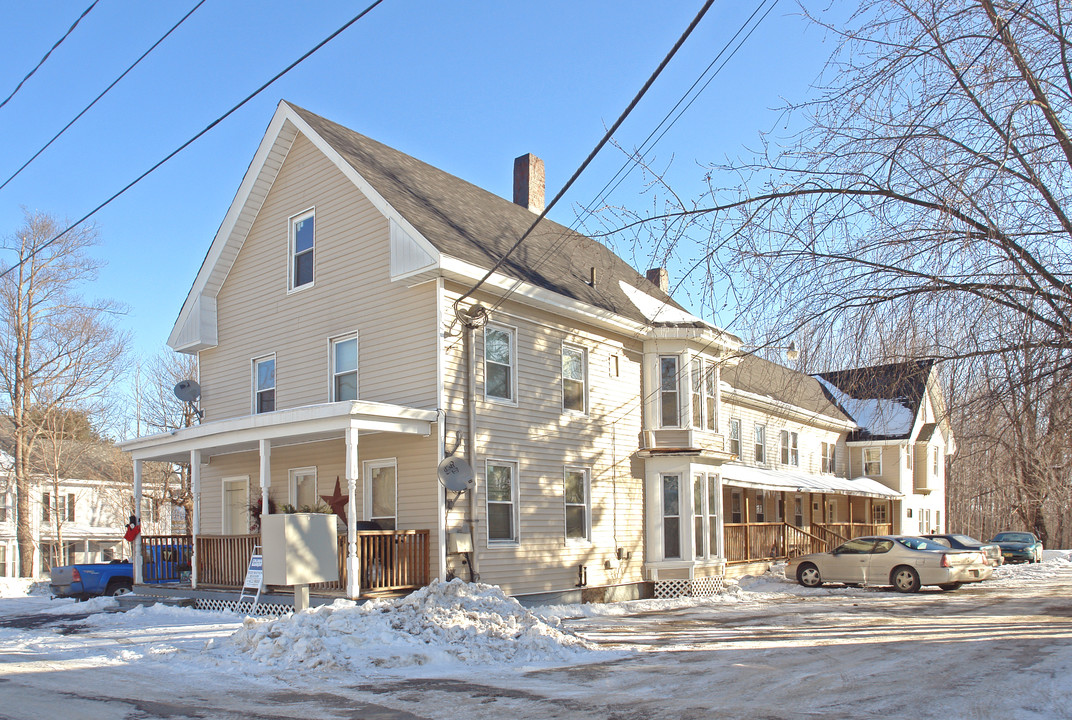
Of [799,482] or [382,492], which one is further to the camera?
[799,482]

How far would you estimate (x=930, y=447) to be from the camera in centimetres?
4088

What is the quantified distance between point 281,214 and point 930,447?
32.9 metres

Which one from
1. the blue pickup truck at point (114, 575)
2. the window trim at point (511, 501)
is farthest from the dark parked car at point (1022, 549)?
the blue pickup truck at point (114, 575)

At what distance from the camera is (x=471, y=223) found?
763 inches

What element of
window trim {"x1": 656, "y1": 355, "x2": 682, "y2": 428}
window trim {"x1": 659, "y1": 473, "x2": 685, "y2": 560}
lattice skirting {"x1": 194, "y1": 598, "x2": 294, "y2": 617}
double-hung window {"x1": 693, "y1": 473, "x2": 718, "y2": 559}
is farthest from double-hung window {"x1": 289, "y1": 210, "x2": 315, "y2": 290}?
double-hung window {"x1": 693, "y1": 473, "x2": 718, "y2": 559}

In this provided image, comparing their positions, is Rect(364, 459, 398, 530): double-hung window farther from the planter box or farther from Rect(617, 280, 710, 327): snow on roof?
Rect(617, 280, 710, 327): snow on roof

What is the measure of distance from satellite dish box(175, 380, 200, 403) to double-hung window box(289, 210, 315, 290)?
11.3 ft

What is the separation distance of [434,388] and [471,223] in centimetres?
496

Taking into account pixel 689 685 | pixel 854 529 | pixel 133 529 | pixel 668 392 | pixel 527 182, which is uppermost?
pixel 527 182

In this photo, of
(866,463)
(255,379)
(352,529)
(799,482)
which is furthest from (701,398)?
(866,463)

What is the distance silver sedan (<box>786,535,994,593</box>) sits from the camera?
841 inches

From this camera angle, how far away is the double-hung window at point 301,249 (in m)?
19.0

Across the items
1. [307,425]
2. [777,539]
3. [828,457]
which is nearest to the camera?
[307,425]

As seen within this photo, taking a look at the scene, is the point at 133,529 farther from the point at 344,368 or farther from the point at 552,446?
the point at 552,446
